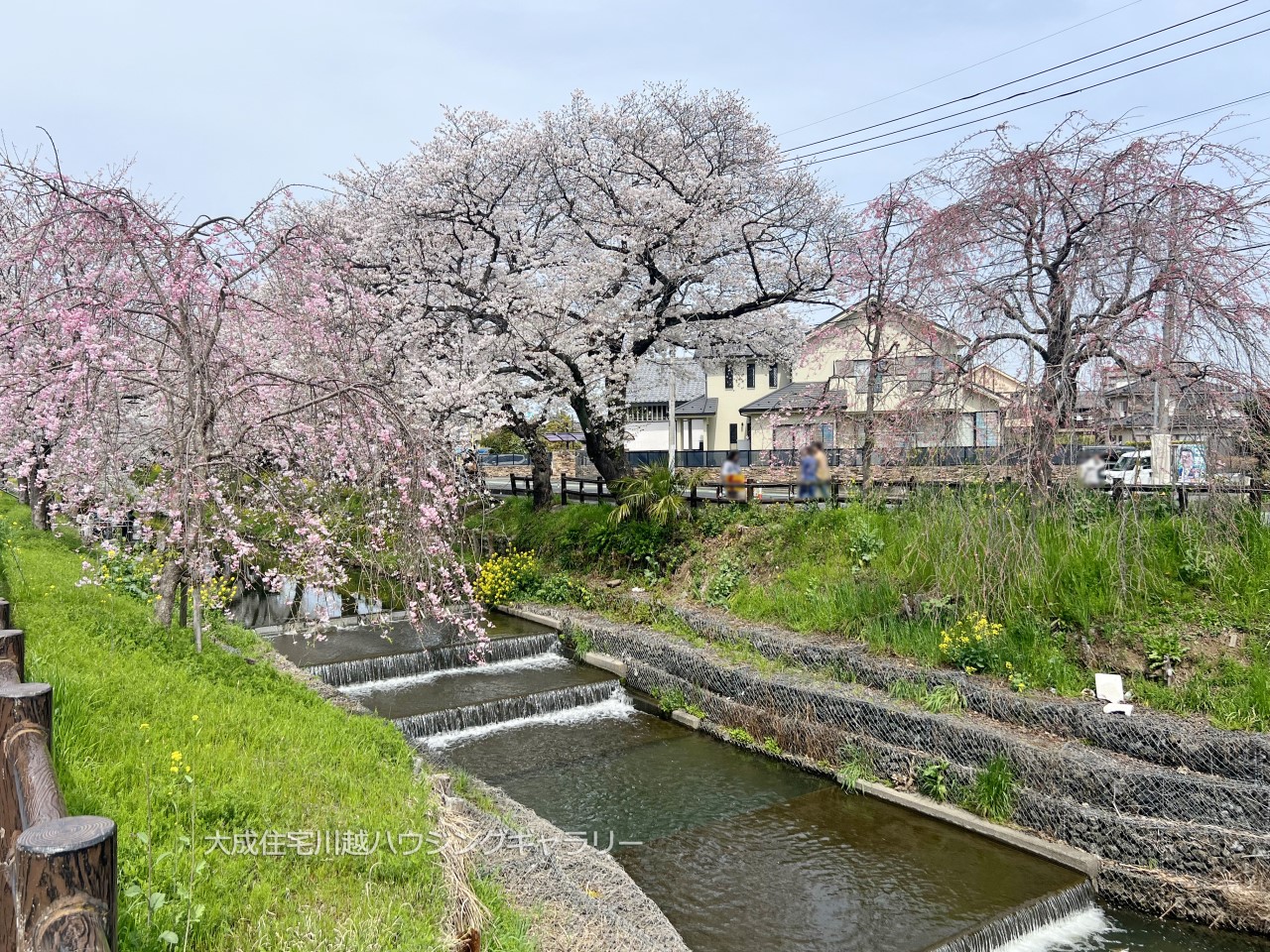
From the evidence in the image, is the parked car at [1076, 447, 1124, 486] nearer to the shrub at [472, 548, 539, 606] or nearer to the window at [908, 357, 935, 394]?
the window at [908, 357, 935, 394]

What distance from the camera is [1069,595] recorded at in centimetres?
854

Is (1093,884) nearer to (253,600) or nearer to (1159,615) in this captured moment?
(1159,615)

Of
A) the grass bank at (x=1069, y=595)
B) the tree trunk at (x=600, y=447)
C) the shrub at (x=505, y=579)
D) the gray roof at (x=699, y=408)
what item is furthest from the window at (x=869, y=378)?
the gray roof at (x=699, y=408)

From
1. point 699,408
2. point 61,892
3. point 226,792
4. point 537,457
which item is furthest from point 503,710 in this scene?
point 699,408

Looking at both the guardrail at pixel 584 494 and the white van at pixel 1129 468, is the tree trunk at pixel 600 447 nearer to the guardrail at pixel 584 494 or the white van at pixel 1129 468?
the guardrail at pixel 584 494

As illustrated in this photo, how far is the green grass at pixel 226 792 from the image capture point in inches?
127

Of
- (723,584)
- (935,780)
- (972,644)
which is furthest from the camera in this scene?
(723,584)

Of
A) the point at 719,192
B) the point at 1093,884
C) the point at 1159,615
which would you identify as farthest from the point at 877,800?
the point at 719,192

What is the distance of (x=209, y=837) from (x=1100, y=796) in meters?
6.84

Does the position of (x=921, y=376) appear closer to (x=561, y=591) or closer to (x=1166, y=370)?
(x=1166, y=370)

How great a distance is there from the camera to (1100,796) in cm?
680

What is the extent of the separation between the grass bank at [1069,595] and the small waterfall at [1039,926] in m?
2.15

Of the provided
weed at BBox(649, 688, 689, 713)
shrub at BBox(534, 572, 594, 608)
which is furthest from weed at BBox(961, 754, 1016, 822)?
shrub at BBox(534, 572, 594, 608)

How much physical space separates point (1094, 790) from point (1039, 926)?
1.41m
